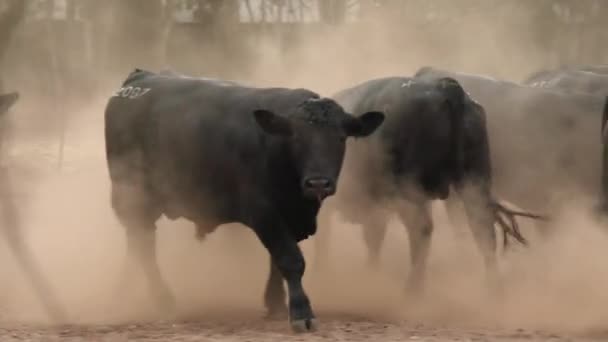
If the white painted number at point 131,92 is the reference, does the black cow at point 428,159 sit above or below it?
below

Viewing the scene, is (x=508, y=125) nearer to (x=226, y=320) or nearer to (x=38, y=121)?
(x=226, y=320)

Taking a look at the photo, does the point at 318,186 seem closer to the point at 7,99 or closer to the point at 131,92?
the point at 131,92

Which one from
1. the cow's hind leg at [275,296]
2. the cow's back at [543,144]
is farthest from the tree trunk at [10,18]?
the cow's hind leg at [275,296]

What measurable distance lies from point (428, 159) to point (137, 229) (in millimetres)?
2278

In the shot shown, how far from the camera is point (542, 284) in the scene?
11.4 metres

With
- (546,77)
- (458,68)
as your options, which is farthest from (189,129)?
(458,68)

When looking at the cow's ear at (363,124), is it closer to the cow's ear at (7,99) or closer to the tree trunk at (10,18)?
the cow's ear at (7,99)

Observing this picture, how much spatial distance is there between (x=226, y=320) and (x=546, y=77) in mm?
7277

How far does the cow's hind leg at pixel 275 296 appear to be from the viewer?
33.4ft

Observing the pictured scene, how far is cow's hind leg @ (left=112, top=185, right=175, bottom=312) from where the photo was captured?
11195mm

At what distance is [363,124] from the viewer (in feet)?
32.2

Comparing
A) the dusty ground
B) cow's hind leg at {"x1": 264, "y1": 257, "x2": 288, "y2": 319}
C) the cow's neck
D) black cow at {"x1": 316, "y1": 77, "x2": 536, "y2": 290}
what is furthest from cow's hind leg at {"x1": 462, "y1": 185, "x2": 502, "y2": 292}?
the cow's neck

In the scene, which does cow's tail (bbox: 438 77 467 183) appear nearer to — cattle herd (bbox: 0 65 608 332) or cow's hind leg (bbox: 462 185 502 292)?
cattle herd (bbox: 0 65 608 332)

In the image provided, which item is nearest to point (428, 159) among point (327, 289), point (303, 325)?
point (327, 289)
